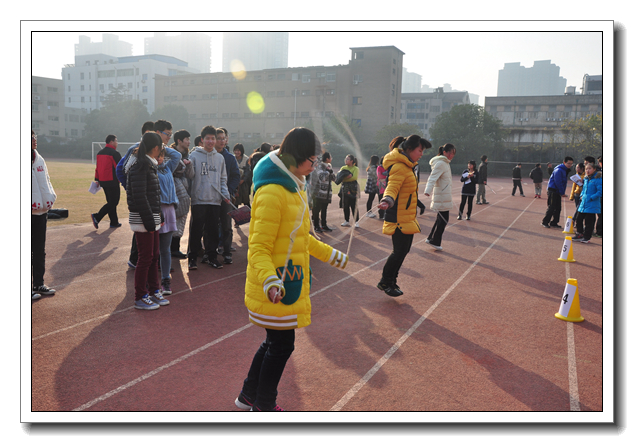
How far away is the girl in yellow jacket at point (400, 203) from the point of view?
6.25 m

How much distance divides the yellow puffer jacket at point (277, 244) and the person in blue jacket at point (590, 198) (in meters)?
10.2

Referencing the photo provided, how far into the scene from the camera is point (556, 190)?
13195 millimetres

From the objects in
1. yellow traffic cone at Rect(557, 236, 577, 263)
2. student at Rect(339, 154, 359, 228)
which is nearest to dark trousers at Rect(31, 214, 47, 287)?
student at Rect(339, 154, 359, 228)

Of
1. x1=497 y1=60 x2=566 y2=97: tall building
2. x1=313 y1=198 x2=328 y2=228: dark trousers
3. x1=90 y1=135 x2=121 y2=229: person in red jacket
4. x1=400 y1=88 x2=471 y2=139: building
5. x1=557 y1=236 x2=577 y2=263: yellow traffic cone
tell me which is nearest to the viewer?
x1=557 y1=236 x2=577 y2=263: yellow traffic cone

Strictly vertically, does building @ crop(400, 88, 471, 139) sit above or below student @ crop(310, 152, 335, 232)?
above

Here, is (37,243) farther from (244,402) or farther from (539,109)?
(539,109)

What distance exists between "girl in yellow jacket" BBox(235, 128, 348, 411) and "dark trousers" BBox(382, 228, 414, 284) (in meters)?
3.36

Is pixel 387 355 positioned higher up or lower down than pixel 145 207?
lower down

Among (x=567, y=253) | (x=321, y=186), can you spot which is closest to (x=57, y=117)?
(x=321, y=186)

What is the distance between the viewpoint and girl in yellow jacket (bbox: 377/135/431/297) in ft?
20.5

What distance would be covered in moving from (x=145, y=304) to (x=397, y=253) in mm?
3324

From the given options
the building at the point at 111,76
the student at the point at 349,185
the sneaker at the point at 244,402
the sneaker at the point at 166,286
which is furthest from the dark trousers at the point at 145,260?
the building at the point at 111,76

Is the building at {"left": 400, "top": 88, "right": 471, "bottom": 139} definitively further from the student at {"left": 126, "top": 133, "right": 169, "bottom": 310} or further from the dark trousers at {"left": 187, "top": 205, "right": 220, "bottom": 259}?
the student at {"left": 126, "top": 133, "right": 169, "bottom": 310}
